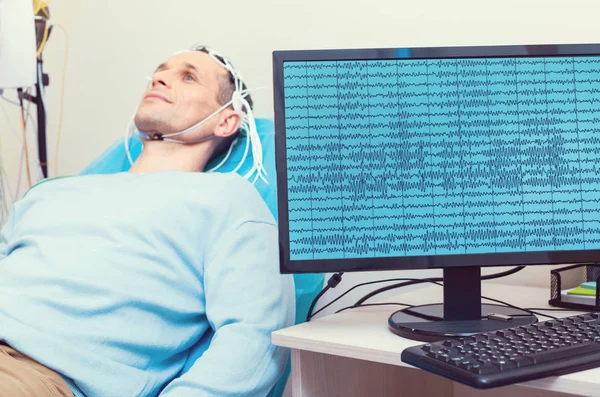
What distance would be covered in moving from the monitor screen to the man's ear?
65cm

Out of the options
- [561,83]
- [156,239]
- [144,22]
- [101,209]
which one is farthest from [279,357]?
[144,22]

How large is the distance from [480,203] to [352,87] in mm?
264

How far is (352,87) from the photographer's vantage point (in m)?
1.02

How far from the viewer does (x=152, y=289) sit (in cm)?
123

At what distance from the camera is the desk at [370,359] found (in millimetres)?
873

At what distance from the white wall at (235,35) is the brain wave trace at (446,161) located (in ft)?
1.42

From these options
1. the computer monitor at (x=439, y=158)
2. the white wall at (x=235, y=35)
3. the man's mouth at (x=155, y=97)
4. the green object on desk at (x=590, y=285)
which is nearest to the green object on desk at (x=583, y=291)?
the green object on desk at (x=590, y=285)

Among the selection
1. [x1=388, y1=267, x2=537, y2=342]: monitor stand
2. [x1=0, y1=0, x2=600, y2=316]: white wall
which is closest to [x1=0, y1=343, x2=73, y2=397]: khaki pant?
[x1=388, y1=267, x2=537, y2=342]: monitor stand

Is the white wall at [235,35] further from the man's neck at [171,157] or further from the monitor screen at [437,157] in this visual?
the monitor screen at [437,157]

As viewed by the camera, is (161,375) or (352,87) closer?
(352,87)

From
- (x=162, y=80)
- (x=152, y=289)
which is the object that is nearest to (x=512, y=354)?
(x=152, y=289)

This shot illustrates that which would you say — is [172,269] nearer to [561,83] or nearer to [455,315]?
[455,315]

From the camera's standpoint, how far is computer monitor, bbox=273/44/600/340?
1008 millimetres

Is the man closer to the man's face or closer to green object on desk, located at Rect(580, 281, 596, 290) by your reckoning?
the man's face
